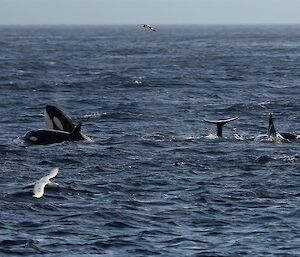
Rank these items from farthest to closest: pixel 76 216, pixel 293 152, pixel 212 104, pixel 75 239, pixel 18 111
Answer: pixel 212 104, pixel 18 111, pixel 293 152, pixel 76 216, pixel 75 239

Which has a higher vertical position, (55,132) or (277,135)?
(55,132)

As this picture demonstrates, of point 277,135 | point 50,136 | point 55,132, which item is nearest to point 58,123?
point 55,132

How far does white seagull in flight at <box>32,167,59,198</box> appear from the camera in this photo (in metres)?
25.5

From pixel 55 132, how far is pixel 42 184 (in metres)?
9.67

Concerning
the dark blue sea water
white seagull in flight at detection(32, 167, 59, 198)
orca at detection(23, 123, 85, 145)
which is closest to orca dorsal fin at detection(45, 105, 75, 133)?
orca at detection(23, 123, 85, 145)

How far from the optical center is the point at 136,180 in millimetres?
28156

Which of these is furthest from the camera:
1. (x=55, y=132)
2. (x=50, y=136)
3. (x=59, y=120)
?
(x=59, y=120)

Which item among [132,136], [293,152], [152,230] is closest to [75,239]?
[152,230]

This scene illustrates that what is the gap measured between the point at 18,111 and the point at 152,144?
13.1 metres

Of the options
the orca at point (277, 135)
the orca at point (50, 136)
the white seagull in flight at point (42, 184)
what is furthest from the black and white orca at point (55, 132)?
the white seagull in flight at point (42, 184)

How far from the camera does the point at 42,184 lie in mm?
26391

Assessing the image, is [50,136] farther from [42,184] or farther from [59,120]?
[42,184]

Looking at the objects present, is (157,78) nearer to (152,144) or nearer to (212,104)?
(212,104)

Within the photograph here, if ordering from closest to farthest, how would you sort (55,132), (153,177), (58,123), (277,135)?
(153,177), (55,132), (277,135), (58,123)
